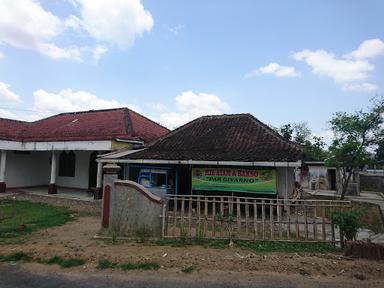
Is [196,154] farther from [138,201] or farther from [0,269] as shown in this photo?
[0,269]

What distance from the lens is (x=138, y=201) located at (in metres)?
8.50

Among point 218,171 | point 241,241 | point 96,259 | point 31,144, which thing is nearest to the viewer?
point 96,259

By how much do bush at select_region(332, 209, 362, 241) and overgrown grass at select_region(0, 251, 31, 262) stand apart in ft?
22.8

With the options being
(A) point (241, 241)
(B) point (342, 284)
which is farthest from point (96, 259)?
(B) point (342, 284)

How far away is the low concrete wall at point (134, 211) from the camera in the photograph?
27.1ft

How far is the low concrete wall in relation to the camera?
8258 mm

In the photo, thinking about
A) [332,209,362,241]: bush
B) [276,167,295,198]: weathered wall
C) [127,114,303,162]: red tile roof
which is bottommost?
[332,209,362,241]: bush

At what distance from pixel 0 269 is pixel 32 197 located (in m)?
11.7

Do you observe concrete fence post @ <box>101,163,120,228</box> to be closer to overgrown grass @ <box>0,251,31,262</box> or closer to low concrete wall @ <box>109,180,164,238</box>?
low concrete wall @ <box>109,180,164,238</box>

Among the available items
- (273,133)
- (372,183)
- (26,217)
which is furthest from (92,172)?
(372,183)

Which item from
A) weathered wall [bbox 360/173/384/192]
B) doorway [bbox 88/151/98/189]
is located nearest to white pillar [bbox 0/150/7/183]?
doorway [bbox 88/151/98/189]

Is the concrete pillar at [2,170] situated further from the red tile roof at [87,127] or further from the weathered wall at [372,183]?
the weathered wall at [372,183]

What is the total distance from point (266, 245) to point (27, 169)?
1829 centimetres

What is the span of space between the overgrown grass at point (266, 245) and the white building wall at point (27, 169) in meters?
15.8
